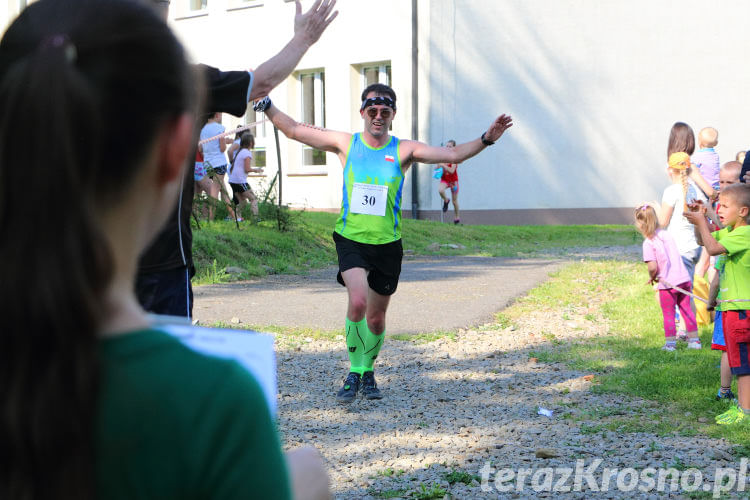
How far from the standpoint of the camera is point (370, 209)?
6219mm

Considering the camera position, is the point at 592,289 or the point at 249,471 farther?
the point at 592,289

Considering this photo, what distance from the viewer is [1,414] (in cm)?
102

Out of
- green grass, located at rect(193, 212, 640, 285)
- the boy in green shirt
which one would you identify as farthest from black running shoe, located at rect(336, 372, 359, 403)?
green grass, located at rect(193, 212, 640, 285)

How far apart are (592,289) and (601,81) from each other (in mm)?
13071

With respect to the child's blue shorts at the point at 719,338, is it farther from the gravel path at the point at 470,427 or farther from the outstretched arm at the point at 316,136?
the outstretched arm at the point at 316,136

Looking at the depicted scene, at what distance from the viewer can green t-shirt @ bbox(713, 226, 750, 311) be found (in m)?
5.39

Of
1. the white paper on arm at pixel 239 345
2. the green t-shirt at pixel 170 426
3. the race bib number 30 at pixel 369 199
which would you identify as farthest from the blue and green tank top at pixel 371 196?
the green t-shirt at pixel 170 426

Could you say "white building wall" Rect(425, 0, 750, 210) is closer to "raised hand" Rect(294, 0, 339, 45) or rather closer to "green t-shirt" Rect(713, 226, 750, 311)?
"green t-shirt" Rect(713, 226, 750, 311)

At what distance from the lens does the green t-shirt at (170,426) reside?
1.03 m

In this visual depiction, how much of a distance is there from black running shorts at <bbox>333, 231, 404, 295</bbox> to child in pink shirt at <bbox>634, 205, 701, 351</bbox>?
96.8 inches

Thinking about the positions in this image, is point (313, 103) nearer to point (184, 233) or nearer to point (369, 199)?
point (369, 199)

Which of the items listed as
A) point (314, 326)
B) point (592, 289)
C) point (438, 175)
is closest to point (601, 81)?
point (438, 175)

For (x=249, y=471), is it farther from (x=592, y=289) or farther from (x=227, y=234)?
(x=227, y=234)

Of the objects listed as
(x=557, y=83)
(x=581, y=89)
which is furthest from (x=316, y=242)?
(x=581, y=89)
